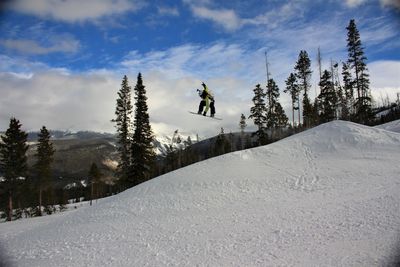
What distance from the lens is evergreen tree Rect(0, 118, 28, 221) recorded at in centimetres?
4550

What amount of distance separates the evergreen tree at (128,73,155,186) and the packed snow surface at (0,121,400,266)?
1740 cm

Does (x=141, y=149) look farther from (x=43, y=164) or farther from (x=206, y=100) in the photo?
(x=206, y=100)

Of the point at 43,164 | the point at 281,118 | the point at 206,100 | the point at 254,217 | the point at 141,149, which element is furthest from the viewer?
the point at 281,118

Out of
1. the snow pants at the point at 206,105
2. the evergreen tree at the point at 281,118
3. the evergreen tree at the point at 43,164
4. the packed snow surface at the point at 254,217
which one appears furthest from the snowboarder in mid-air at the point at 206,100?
the evergreen tree at the point at 281,118

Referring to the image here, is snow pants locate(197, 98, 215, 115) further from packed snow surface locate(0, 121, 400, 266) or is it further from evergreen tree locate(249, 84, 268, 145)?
evergreen tree locate(249, 84, 268, 145)

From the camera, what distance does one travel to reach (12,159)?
4597 cm

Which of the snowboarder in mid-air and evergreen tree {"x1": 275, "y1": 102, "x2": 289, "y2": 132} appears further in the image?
evergreen tree {"x1": 275, "y1": 102, "x2": 289, "y2": 132}

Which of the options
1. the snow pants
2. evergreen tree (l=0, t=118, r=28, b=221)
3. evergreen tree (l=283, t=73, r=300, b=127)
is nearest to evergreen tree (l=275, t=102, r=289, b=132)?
evergreen tree (l=283, t=73, r=300, b=127)

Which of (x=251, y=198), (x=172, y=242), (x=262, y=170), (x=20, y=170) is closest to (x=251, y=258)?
(x=172, y=242)

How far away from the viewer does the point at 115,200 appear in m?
26.5

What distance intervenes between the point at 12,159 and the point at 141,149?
16.7m

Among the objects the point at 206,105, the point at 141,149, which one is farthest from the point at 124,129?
the point at 206,105

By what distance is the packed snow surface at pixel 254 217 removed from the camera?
14305mm

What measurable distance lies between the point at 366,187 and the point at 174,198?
11.8m
